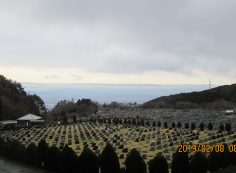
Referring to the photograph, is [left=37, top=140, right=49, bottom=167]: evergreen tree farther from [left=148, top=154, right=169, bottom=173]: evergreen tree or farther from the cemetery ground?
[left=148, top=154, right=169, bottom=173]: evergreen tree

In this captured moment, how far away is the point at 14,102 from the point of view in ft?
236

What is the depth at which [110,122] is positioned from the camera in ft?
157

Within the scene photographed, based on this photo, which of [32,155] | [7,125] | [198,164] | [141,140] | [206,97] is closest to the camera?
[198,164]

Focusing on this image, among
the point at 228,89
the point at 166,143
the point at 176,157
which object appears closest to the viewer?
the point at 176,157

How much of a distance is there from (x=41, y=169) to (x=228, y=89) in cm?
6629

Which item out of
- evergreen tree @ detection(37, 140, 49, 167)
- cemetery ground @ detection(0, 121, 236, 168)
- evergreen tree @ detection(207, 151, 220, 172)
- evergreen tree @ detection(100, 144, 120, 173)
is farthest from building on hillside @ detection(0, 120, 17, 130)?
evergreen tree @ detection(207, 151, 220, 172)

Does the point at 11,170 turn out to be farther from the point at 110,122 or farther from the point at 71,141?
the point at 110,122

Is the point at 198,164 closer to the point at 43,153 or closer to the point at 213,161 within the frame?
the point at 213,161

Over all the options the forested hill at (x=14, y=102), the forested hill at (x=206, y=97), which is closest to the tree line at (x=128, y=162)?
the forested hill at (x=14, y=102)

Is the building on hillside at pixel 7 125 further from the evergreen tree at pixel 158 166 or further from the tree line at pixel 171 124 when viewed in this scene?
the evergreen tree at pixel 158 166

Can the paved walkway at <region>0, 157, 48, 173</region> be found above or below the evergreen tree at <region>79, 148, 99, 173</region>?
below

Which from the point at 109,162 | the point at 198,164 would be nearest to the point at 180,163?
the point at 198,164

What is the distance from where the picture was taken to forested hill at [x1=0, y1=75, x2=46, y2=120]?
6675cm

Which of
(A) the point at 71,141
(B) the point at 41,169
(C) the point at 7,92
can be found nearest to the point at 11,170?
(B) the point at 41,169
